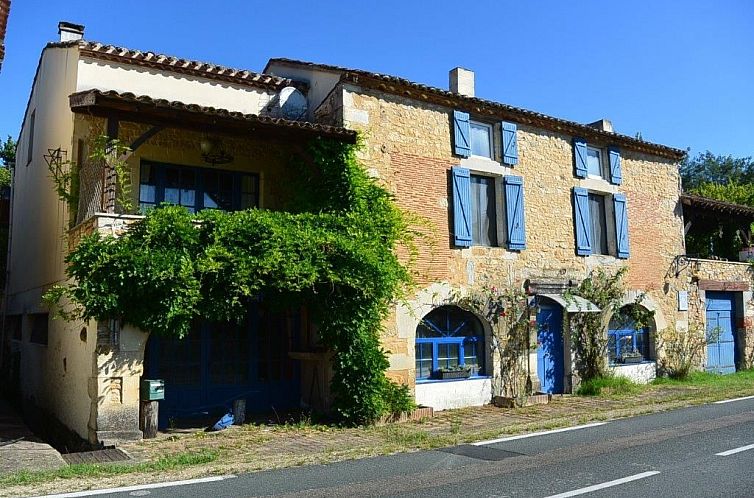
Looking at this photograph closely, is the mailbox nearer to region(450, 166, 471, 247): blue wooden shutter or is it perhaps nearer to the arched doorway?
region(450, 166, 471, 247): blue wooden shutter

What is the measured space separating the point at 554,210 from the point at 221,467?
922 centimetres

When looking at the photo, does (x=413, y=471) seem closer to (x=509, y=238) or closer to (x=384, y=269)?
(x=384, y=269)

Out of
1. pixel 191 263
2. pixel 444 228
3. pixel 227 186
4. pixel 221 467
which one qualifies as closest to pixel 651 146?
pixel 444 228

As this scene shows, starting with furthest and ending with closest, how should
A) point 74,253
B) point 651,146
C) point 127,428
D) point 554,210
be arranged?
point 651,146
point 554,210
point 127,428
point 74,253

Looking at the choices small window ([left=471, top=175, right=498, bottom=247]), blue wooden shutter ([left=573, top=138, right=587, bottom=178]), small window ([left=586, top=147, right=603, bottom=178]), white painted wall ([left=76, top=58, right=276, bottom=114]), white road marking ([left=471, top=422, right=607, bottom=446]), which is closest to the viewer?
white road marking ([left=471, top=422, right=607, bottom=446])

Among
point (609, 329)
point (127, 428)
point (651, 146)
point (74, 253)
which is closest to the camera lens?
point (74, 253)

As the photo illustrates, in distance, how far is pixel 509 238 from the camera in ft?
41.9

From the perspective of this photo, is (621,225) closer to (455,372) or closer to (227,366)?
(455,372)

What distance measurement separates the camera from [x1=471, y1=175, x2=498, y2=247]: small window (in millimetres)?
12680

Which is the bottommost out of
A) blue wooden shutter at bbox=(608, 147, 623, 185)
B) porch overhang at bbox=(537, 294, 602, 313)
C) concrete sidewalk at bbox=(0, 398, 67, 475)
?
concrete sidewalk at bbox=(0, 398, 67, 475)

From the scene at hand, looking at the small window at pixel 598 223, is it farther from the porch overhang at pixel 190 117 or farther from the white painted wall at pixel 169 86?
the white painted wall at pixel 169 86

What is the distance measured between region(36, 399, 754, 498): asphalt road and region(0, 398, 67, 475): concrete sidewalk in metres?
2.11

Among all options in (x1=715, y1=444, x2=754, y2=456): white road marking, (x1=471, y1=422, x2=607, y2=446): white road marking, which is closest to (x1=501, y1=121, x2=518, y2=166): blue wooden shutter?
(x1=471, y1=422, x2=607, y2=446): white road marking

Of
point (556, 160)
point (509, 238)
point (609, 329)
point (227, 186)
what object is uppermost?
point (556, 160)
